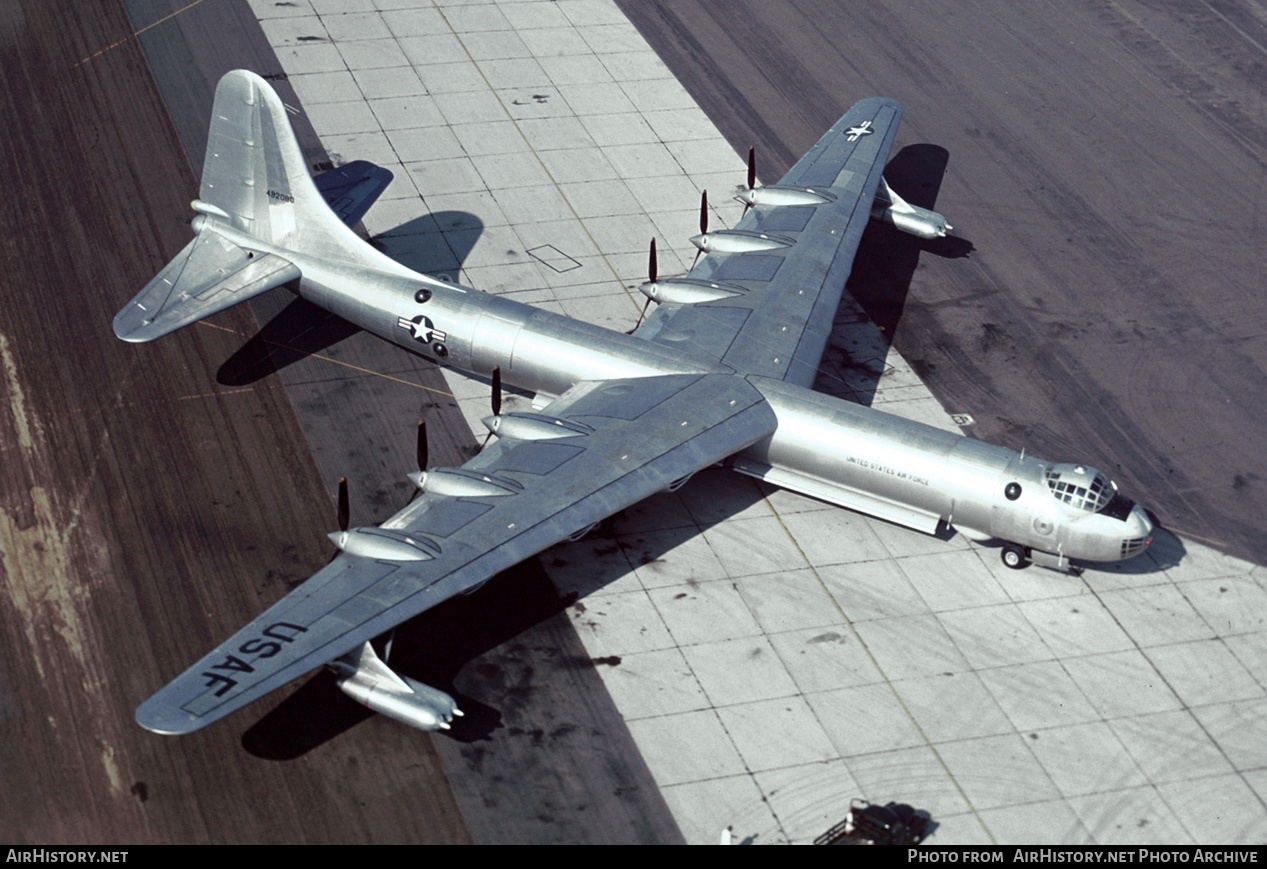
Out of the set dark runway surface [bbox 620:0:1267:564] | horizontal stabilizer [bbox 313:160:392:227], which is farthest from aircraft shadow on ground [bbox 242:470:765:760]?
horizontal stabilizer [bbox 313:160:392:227]

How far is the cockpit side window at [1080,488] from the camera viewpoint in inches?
1411

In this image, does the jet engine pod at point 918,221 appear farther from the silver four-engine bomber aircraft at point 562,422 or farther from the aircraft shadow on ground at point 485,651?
the aircraft shadow on ground at point 485,651

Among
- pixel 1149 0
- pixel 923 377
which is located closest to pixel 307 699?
pixel 923 377

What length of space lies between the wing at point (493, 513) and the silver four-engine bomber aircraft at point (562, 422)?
0.07 meters

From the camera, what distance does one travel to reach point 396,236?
4894 centimetres

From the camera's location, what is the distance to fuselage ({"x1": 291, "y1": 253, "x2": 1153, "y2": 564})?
3628cm

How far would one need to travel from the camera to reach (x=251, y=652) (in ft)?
98.6

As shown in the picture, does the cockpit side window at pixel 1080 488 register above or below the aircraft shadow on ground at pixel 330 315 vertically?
above

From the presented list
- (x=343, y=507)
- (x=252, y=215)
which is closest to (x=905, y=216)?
(x=252, y=215)

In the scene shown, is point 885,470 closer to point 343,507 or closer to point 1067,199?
point 343,507

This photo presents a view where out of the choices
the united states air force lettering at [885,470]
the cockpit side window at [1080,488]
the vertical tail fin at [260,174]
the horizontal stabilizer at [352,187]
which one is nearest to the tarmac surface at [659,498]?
the united states air force lettering at [885,470]

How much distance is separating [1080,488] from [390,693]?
64.8 feet

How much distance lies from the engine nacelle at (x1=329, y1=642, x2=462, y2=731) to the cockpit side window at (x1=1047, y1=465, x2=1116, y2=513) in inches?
704
